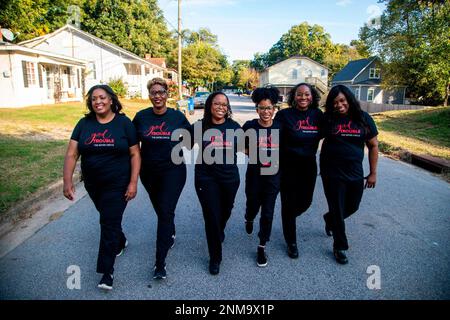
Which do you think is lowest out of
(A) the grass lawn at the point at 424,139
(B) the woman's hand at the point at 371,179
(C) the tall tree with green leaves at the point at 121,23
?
(A) the grass lawn at the point at 424,139

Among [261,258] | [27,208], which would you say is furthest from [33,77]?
[261,258]

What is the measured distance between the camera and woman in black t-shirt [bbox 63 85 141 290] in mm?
3127

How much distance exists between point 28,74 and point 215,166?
21115mm

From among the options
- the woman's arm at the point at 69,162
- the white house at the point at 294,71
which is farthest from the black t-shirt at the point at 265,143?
the white house at the point at 294,71

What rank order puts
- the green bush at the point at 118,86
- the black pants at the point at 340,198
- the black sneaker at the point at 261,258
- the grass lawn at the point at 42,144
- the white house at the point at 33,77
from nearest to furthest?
the black sneaker at the point at 261,258 → the black pants at the point at 340,198 → the grass lawn at the point at 42,144 → the white house at the point at 33,77 → the green bush at the point at 118,86

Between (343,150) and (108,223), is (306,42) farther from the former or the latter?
(108,223)

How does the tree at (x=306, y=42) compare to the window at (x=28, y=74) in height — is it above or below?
above

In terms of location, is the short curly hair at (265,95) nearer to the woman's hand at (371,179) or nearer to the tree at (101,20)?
the woman's hand at (371,179)

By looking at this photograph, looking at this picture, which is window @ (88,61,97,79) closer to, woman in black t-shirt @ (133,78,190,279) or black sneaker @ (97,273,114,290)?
woman in black t-shirt @ (133,78,190,279)

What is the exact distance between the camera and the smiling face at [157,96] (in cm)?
349

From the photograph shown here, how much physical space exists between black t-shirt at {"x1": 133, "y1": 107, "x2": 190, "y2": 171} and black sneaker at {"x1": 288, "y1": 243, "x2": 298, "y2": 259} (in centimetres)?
168

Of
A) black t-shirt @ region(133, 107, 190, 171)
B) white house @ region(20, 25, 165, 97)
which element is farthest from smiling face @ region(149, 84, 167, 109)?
white house @ region(20, 25, 165, 97)
